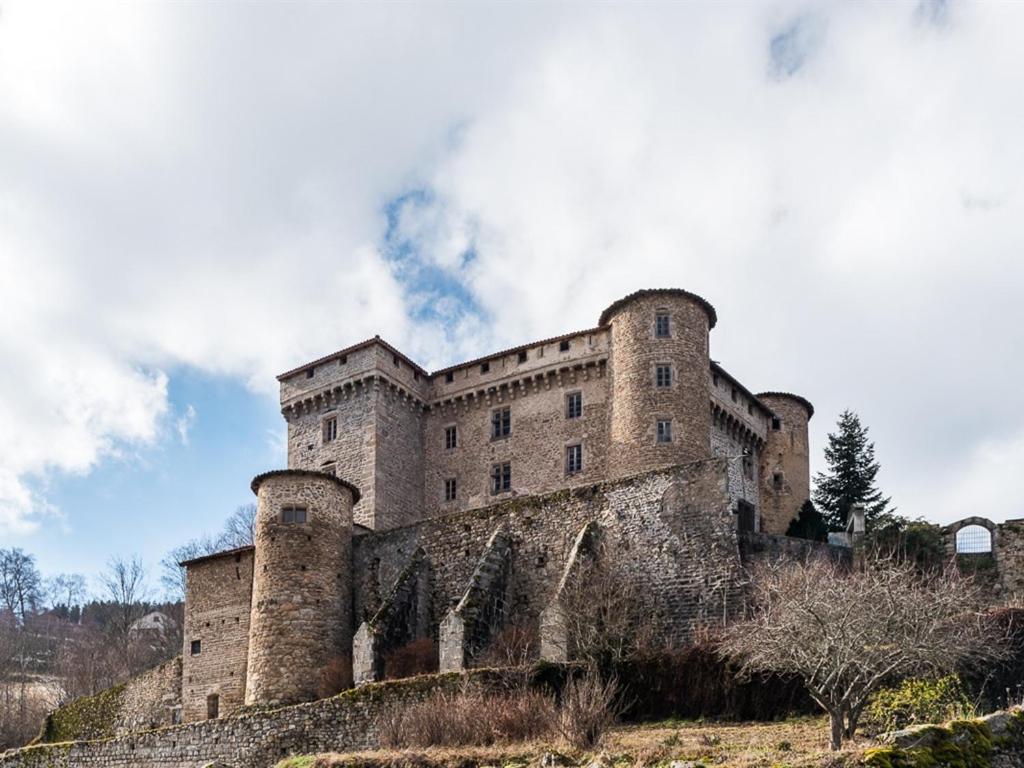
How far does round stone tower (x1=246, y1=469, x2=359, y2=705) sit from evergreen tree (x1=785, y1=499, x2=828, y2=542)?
59.9 ft

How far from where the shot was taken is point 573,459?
147 ft

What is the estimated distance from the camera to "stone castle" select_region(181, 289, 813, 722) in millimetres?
32562

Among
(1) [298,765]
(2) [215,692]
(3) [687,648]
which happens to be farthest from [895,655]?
(2) [215,692]

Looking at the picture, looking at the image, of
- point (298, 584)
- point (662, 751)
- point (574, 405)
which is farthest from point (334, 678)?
point (662, 751)

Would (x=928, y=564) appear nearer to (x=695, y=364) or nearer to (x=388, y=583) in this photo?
(x=695, y=364)

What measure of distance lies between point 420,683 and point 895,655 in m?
10.7

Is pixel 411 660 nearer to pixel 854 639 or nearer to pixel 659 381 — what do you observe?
pixel 659 381

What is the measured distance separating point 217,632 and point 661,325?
1933 centimetres

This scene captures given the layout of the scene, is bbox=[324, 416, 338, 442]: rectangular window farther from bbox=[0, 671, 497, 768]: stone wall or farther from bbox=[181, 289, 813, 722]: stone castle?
bbox=[0, 671, 497, 768]: stone wall

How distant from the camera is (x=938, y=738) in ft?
44.9

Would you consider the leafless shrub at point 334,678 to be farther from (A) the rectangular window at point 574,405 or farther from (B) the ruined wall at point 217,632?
(A) the rectangular window at point 574,405

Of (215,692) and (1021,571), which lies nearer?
(1021,571)

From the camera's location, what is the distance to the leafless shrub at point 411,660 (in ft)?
109

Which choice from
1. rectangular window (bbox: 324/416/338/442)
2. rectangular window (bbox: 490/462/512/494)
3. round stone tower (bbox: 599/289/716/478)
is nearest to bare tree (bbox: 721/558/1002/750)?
round stone tower (bbox: 599/289/716/478)
